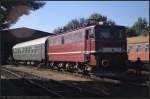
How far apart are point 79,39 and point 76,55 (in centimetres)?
111

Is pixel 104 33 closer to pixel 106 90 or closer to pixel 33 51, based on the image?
pixel 106 90

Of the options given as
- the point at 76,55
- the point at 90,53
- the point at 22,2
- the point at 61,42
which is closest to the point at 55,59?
the point at 61,42

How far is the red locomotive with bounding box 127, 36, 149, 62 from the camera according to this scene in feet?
127

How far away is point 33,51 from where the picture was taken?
39.4 m

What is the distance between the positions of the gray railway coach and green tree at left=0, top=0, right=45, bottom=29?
646 inches

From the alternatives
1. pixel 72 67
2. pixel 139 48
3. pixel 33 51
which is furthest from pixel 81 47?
pixel 139 48

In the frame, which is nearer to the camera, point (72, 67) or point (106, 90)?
point (106, 90)

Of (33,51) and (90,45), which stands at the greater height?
(90,45)

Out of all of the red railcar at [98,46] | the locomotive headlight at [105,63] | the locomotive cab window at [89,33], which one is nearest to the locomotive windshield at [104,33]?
the red railcar at [98,46]

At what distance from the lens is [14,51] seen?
52281mm

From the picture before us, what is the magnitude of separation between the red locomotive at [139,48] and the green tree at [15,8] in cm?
2224

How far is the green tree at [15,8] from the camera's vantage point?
1722 cm

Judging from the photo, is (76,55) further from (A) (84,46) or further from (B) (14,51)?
(B) (14,51)

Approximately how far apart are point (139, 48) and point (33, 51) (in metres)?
11.4
